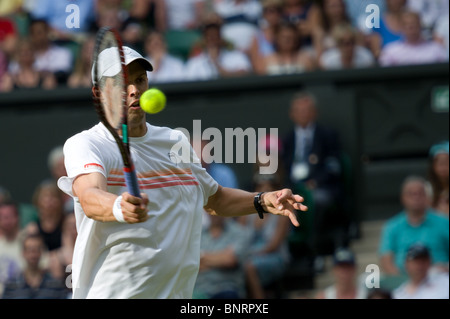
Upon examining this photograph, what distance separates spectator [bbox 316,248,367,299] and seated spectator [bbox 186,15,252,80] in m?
2.63

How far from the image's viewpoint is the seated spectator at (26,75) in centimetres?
1036

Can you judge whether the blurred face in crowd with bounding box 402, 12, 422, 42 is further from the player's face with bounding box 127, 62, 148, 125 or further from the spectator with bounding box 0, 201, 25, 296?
the player's face with bounding box 127, 62, 148, 125

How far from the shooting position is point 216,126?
31.1 feet

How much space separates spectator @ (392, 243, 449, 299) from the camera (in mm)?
7996

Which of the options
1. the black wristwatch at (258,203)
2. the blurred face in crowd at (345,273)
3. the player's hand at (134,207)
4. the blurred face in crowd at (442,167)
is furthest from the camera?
the blurred face in crowd at (442,167)

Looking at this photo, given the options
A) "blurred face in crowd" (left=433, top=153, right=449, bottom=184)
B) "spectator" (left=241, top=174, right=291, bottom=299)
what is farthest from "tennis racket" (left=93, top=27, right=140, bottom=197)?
"blurred face in crowd" (left=433, top=153, right=449, bottom=184)

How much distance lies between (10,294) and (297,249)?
Answer: 2674mm

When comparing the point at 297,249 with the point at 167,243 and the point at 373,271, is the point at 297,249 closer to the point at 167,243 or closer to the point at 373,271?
the point at 373,271

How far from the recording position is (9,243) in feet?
30.3

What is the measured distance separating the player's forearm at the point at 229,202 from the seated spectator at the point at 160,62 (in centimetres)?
499

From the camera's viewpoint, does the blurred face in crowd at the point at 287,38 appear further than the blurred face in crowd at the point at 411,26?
Yes

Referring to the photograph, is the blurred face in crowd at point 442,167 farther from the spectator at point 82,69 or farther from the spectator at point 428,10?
the spectator at point 82,69

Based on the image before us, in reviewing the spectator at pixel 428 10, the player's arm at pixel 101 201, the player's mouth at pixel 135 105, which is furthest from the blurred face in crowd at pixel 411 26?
the player's arm at pixel 101 201

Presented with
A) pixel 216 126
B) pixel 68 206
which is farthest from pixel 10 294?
pixel 216 126
